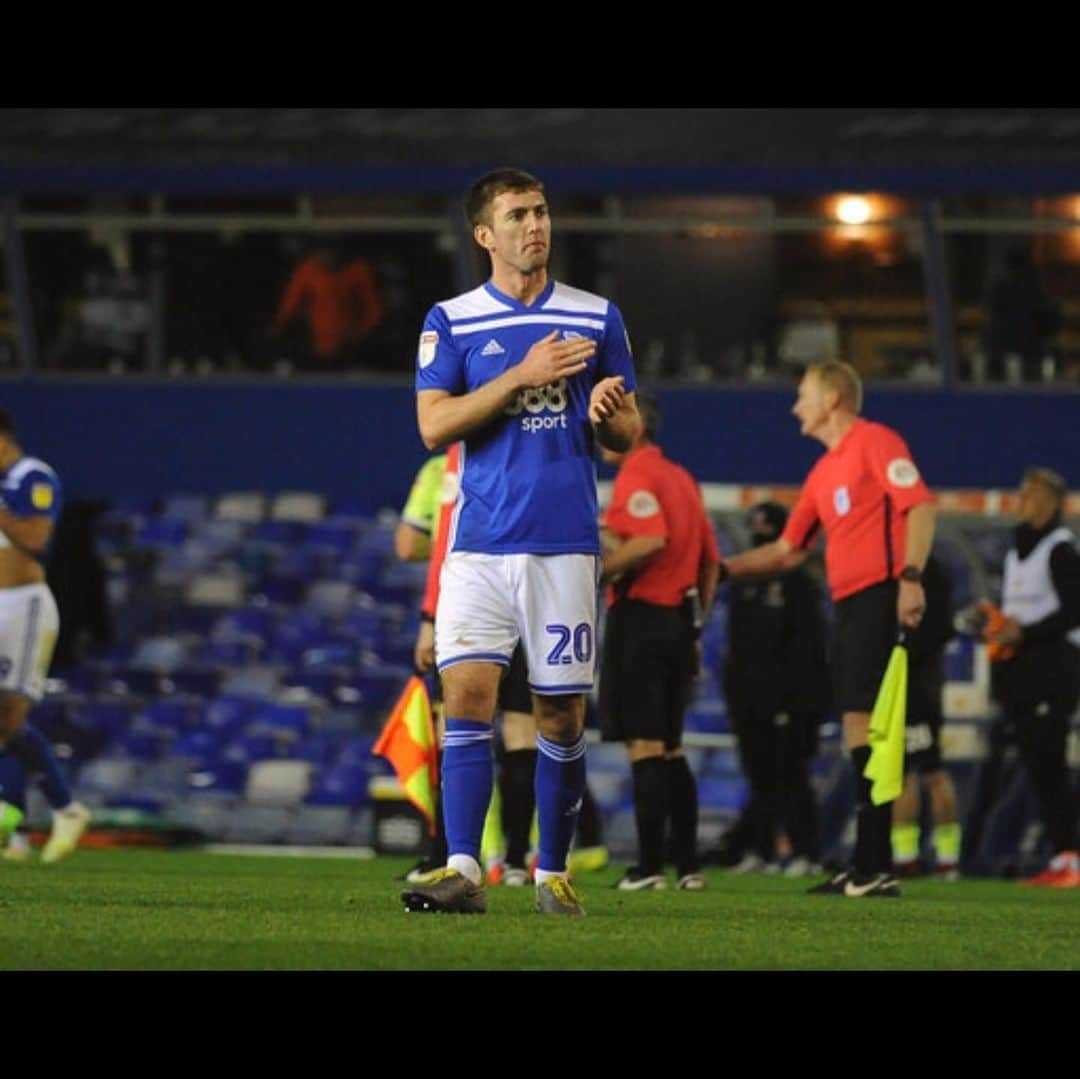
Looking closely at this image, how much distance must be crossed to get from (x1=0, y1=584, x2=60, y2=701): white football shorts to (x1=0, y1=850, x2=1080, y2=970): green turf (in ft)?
8.87

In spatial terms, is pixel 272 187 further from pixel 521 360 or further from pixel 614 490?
pixel 521 360

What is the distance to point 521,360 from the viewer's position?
29.8ft

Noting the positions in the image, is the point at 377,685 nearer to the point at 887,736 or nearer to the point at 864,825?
the point at 864,825

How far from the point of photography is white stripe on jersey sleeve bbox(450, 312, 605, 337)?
30.0 ft

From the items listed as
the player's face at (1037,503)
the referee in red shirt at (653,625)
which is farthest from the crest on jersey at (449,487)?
the player's face at (1037,503)

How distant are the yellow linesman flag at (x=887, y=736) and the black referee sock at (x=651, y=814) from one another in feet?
3.00

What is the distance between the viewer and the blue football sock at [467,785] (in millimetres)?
9219

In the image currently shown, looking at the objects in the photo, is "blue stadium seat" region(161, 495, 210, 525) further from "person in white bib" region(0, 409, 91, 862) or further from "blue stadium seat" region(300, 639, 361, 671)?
"person in white bib" region(0, 409, 91, 862)

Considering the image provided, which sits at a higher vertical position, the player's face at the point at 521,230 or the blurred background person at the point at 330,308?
the blurred background person at the point at 330,308

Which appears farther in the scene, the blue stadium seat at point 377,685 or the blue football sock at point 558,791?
the blue stadium seat at point 377,685

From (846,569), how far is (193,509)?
16570 mm

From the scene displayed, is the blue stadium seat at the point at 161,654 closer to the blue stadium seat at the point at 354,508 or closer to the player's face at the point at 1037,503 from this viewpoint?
the blue stadium seat at the point at 354,508

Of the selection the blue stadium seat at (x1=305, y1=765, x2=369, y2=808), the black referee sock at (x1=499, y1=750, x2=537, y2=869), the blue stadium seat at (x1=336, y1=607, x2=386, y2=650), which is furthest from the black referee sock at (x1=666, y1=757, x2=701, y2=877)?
the blue stadium seat at (x1=336, y1=607, x2=386, y2=650)

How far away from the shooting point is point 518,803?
44.1ft
